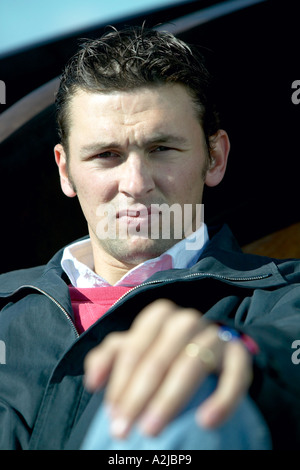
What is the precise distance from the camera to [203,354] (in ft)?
2.06

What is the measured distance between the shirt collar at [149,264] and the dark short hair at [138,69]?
0.28 meters

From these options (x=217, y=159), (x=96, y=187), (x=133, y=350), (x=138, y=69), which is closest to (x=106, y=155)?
(x=96, y=187)

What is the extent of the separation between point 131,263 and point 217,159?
401 millimetres

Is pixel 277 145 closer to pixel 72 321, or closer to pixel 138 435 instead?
pixel 72 321

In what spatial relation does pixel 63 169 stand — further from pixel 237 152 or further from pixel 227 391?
pixel 227 391

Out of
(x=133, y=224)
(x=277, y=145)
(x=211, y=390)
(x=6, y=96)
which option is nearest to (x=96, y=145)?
(x=133, y=224)

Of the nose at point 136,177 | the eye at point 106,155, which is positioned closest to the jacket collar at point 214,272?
the nose at point 136,177

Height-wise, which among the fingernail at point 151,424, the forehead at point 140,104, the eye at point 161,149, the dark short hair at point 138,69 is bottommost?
the fingernail at point 151,424

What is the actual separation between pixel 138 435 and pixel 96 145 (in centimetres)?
98

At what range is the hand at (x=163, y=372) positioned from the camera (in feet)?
1.95

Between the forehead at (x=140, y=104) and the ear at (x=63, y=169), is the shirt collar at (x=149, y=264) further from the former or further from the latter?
the forehead at (x=140, y=104)

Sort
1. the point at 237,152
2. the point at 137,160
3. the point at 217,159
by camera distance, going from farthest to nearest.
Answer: the point at 237,152
the point at 217,159
the point at 137,160

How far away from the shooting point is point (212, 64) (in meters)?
1.88

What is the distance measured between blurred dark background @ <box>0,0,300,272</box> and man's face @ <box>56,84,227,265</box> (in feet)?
1.16
